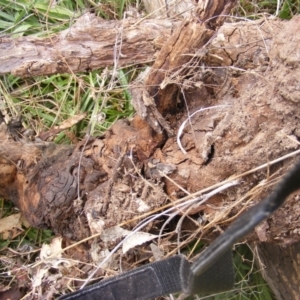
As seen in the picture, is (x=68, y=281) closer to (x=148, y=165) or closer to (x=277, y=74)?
(x=148, y=165)

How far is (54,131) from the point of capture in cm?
143

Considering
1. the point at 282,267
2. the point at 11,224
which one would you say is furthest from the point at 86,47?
the point at 282,267

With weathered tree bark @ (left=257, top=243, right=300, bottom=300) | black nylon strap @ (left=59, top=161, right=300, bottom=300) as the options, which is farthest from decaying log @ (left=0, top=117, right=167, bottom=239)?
weathered tree bark @ (left=257, top=243, right=300, bottom=300)

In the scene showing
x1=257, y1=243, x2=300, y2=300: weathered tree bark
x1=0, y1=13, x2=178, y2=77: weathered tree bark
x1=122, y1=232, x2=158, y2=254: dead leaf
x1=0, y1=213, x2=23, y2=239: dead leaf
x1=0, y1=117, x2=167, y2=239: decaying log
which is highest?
x1=0, y1=13, x2=178, y2=77: weathered tree bark

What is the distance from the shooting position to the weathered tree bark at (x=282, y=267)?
116cm

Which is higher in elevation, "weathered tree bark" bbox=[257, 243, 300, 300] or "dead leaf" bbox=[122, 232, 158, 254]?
"dead leaf" bbox=[122, 232, 158, 254]

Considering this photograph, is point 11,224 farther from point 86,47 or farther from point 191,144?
point 191,144

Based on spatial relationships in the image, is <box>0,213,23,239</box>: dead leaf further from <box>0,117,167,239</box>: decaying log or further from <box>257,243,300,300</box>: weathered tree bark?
<box>257,243,300,300</box>: weathered tree bark

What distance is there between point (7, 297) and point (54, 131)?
1.66ft

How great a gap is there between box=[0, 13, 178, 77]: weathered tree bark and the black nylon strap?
1.80 ft

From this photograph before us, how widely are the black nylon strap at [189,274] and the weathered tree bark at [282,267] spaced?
0.31 m

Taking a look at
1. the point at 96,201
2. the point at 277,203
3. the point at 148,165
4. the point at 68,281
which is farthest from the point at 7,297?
the point at 277,203

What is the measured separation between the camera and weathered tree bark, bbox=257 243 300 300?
45.7 inches

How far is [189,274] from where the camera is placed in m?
0.74
